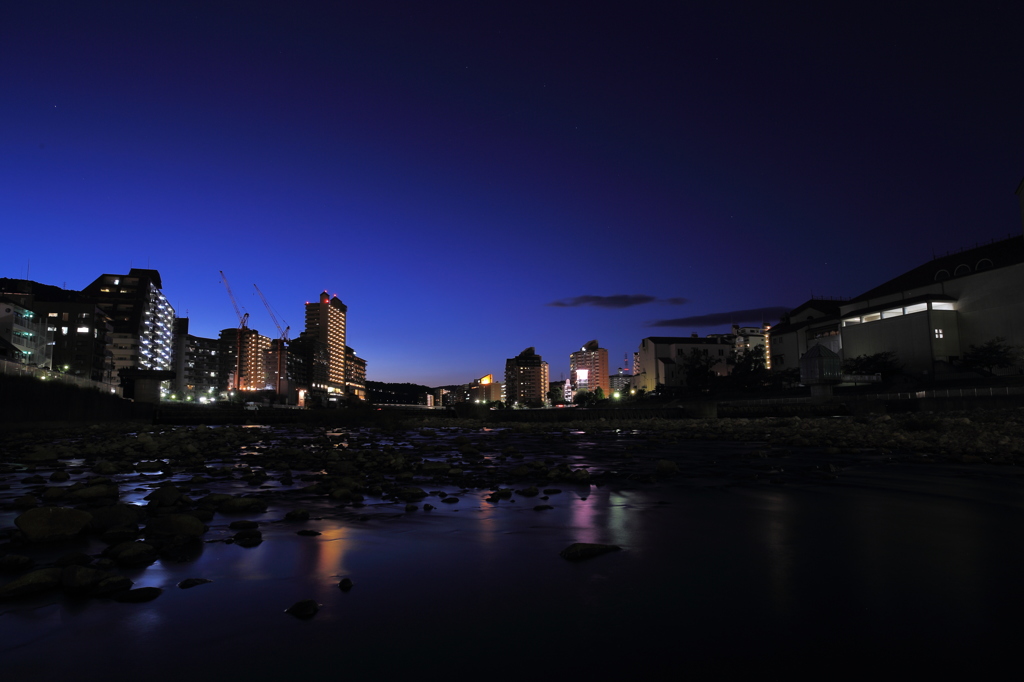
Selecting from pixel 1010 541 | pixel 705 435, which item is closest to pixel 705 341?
pixel 705 435

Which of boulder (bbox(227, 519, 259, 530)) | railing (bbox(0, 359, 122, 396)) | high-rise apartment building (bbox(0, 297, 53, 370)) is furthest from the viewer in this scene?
high-rise apartment building (bbox(0, 297, 53, 370))

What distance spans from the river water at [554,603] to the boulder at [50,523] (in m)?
0.38

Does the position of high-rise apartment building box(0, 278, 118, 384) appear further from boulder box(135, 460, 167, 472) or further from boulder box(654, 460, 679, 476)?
boulder box(654, 460, 679, 476)

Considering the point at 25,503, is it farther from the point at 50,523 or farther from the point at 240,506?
the point at 240,506

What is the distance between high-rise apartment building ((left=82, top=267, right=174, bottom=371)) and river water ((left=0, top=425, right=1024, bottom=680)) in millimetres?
166459

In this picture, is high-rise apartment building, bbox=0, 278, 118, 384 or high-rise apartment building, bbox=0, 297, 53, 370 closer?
high-rise apartment building, bbox=0, 297, 53, 370

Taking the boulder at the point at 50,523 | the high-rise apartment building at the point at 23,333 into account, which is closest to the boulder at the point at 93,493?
the boulder at the point at 50,523

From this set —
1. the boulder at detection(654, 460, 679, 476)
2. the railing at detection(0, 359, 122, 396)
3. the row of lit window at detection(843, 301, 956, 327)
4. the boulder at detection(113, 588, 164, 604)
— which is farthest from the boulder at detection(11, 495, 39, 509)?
the row of lit window at detection(843, 301, 956, 327)

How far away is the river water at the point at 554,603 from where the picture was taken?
414cm

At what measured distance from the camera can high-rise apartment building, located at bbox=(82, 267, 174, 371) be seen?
147m

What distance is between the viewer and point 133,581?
19.0ft

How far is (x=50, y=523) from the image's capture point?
736cm

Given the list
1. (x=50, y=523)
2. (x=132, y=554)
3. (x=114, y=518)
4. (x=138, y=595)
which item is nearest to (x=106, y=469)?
(x=114, y=518)

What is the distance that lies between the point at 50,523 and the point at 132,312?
17663cm
